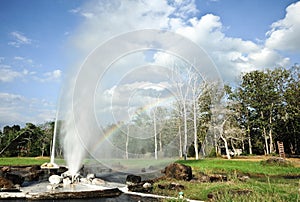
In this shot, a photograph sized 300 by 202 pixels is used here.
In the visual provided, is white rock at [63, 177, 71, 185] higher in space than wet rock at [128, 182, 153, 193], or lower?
higher

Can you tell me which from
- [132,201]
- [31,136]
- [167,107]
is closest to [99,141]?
[132,201]

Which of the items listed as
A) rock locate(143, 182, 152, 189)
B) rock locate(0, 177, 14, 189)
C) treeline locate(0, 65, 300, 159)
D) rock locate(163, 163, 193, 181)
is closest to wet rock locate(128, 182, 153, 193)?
rock locate(143, 182, 152, 189)

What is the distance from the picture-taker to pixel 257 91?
43.2 m

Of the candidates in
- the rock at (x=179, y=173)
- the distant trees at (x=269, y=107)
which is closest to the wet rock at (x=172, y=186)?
the rock at (x=179, y=173)

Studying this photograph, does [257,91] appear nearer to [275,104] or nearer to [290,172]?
[275,104]

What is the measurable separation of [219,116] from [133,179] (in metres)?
21.7

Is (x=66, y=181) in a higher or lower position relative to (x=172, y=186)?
higher

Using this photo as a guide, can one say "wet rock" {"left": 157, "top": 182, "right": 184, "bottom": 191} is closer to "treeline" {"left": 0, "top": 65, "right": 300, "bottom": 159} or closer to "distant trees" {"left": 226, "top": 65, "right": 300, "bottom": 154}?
"treeline" {"left": 0, "top": 65, "right": 300, "bottom": 159}

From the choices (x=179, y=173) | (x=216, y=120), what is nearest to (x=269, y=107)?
(x=216, y=120)

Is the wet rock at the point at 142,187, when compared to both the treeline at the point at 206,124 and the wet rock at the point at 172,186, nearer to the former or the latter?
the wet rock at the point at 172,186

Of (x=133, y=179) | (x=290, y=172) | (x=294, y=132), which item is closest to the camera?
(x=133, y=179)

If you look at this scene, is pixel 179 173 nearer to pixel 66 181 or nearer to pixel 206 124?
pixel 66 181

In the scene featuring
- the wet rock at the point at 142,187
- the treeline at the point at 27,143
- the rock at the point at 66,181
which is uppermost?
the treeline at the point at 27,143

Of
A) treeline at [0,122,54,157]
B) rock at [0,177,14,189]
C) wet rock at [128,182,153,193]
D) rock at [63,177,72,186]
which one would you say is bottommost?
wet rock at [128,182,153,193]
